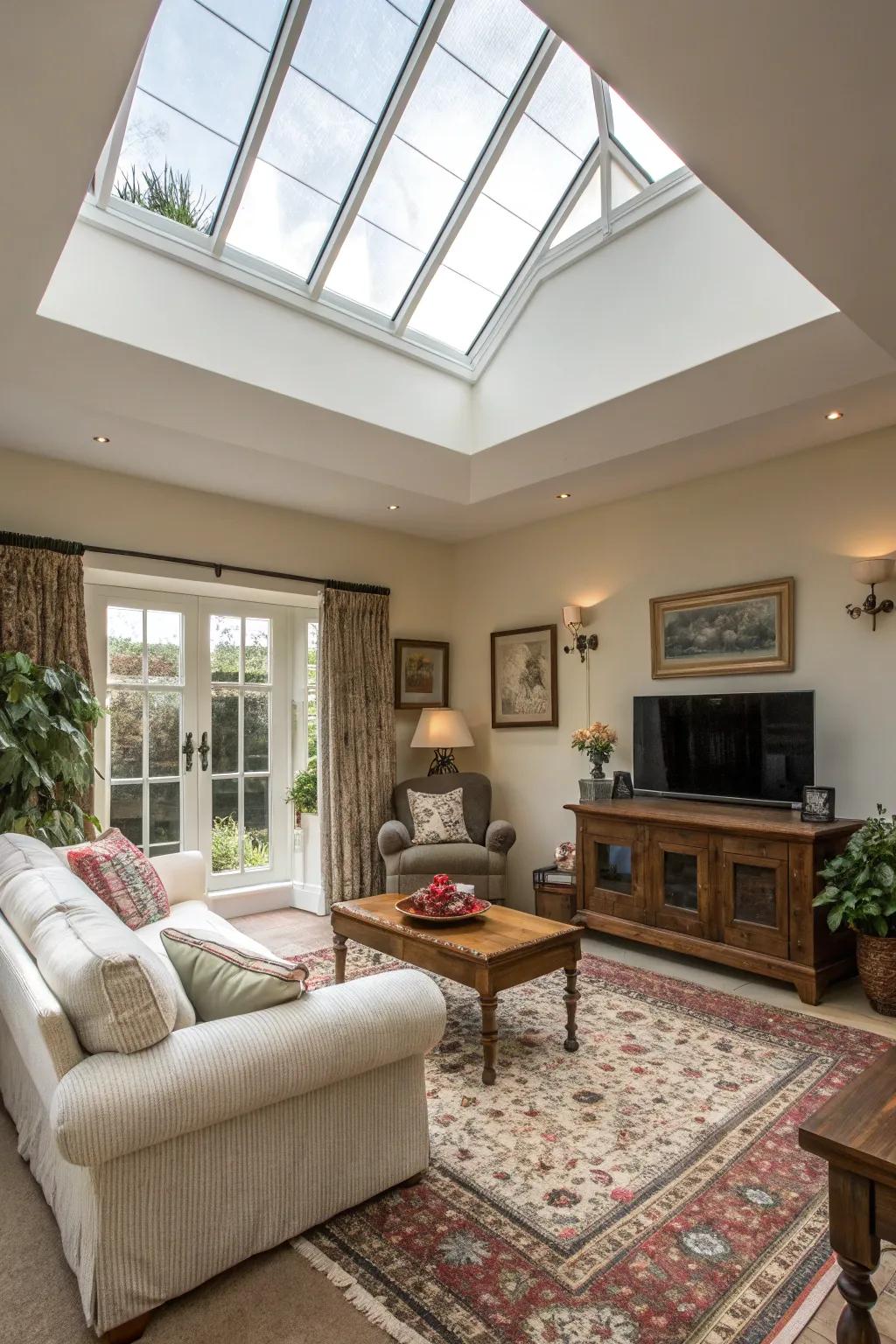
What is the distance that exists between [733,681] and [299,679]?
3.03 m

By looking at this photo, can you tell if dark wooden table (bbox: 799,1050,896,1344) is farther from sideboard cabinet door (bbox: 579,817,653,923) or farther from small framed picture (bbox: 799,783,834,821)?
sideboard cabinet door (bbox: 579,817,653,923)

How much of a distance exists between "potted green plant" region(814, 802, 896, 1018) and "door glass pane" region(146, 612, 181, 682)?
13.1ft

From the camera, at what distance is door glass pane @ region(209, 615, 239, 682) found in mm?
5352

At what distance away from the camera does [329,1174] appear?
1972mm

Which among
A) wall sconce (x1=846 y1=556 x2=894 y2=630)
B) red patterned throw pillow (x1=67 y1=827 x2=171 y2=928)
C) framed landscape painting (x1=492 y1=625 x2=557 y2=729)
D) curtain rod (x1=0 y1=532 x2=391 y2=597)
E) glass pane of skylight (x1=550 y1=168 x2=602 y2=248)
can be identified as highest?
glass pane of skylight (x1=550 y1=168 x2=602 y2=248)

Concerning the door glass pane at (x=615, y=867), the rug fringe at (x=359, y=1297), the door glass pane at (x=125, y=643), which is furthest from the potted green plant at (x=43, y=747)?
the door glass pane at (x=615, y=867)

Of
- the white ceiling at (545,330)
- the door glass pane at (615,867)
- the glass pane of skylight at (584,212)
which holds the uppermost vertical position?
the glass pane of skylight at (584,212)

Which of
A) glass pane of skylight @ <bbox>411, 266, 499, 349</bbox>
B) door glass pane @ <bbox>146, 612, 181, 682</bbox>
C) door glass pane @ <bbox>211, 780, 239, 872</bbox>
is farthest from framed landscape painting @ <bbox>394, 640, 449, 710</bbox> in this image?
glass pane of skylight @ <bbox>411, 266, 499, 349</bbox>

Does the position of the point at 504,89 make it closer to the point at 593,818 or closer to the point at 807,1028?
the point at 593,818

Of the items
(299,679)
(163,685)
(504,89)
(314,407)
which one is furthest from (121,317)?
(299,679)

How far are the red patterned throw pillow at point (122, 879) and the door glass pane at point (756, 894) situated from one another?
2.72 metres

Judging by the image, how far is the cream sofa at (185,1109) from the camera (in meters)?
1.62

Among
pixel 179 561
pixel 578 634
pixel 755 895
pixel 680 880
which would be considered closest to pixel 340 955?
pixel 680 880

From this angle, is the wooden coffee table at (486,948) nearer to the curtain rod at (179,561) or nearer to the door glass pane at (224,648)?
the door glass pane at (224,648)
